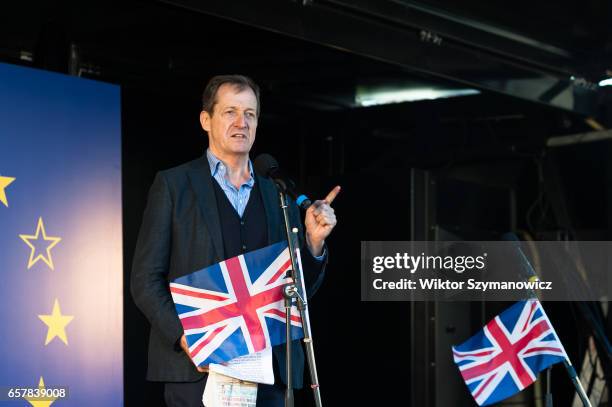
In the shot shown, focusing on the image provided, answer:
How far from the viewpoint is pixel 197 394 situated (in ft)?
8.91

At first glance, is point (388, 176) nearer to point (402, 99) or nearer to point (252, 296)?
point (402, 99)

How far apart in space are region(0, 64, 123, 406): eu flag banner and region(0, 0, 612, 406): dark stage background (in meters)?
1.07

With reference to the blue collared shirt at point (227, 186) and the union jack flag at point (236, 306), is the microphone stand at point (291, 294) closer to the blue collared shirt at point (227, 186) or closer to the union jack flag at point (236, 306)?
the union jack flag at point (236, 306)

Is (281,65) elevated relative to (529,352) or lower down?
elevated

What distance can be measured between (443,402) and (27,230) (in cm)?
286

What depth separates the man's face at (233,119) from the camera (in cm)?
285

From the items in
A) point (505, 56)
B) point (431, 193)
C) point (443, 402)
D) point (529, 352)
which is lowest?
point (443, 402)

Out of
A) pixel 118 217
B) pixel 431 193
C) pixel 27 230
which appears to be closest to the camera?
pixel 27 230

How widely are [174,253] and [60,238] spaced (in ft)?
4.99

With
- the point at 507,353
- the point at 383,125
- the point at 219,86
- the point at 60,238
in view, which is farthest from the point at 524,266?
the point at 383,125

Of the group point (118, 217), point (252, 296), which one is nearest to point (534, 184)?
point (118, 217)

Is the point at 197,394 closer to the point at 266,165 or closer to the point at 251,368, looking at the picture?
the point at 251,368

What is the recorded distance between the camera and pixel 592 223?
277 inches

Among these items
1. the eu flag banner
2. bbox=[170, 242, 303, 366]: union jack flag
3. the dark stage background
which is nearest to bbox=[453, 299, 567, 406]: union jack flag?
the dark stage background
